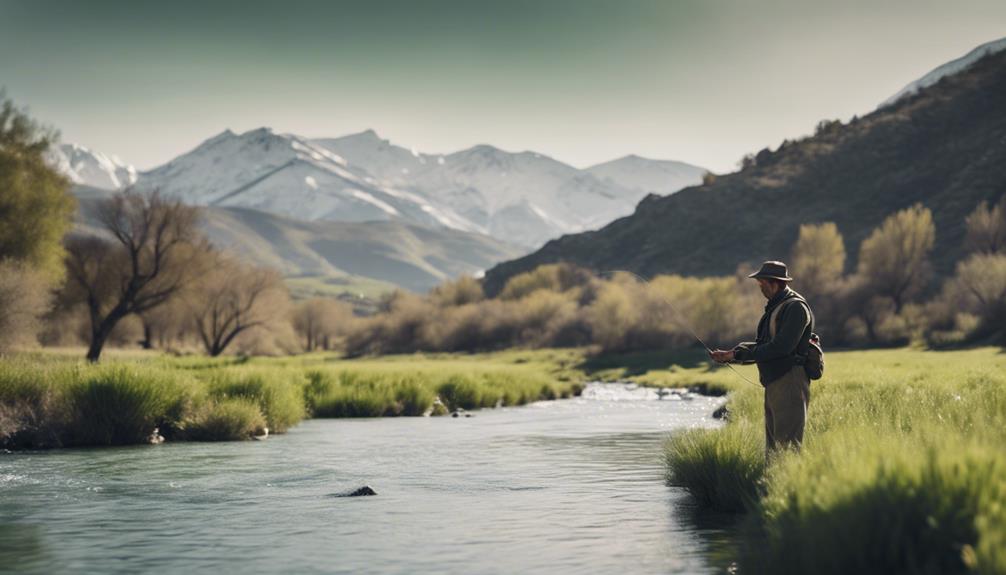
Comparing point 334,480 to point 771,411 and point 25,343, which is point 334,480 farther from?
point 25,343

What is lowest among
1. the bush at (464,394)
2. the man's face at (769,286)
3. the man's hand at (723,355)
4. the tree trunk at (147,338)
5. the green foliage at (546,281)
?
the bush at (464,394)

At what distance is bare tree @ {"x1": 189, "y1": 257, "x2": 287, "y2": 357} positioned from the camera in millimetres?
88375

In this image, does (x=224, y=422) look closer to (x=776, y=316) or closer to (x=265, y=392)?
(x=265, y=392)

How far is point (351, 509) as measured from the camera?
58.7ft

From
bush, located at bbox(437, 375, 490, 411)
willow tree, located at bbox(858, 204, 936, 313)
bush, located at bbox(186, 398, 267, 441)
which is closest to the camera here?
bush, located at bbox(186, 398, 267, 441)

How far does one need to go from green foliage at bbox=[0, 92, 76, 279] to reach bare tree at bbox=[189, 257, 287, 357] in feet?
71.2

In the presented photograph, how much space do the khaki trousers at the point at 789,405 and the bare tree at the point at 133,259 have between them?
2069 inches

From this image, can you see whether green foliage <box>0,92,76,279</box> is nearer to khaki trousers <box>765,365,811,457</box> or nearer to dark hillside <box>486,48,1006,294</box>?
khaki trousers <box>765,365,811,457</box>

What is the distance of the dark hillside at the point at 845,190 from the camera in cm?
14162

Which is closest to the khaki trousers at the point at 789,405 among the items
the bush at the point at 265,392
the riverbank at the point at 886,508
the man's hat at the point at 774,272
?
the riverbank at the point at 886,508

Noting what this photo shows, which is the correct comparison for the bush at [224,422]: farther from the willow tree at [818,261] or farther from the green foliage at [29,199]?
the willow tree at [818,261]

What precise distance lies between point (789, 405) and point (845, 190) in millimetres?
156229

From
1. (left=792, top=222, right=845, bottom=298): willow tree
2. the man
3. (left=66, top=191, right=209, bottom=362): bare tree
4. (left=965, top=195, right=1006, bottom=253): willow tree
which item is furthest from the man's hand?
(left=965, top=195, right=1006, bottom=253): willow tree

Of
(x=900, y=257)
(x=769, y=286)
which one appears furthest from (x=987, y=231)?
(x=769, y=286)
